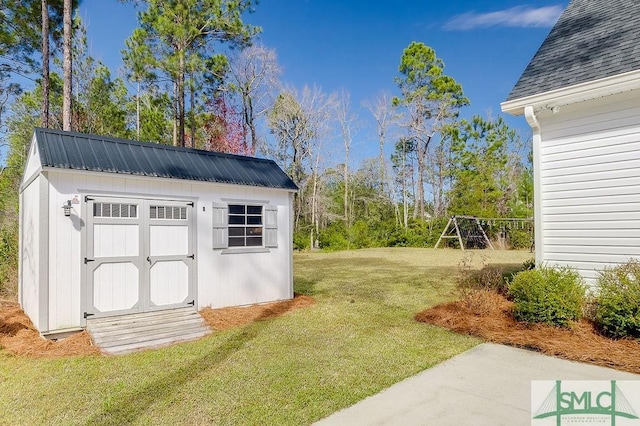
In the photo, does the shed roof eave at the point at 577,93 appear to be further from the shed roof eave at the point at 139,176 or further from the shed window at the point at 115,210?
the shed window at the point at 115,210

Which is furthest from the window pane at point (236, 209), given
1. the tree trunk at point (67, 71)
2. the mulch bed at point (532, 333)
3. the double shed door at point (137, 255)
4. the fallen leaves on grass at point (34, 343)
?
the tree trunk at point (67, 71)

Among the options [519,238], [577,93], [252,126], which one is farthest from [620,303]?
[252,126]

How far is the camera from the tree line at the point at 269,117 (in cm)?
1343

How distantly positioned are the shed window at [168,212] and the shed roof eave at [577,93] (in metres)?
5.21

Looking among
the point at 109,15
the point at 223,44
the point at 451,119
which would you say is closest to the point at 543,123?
the point at 223,44

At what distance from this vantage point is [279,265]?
6.79 meters

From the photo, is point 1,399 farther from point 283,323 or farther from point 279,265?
point 279,265

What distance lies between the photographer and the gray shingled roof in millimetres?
4695

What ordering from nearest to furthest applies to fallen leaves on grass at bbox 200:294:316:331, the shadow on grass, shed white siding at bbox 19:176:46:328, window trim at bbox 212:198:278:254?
the shadow on grass < shed white siding at bbox 19:176:46:328 < fallen leaves on grass at bbox 200:294:316:331 < window trim at bbox 212:198:278:254

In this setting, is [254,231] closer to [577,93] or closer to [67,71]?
[577,93]

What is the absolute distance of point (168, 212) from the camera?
18.1ft

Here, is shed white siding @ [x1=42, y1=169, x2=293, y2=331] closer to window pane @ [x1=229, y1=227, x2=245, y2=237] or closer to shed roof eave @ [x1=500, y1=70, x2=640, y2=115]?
window pane @ [x1=229, y1=227, x2=245, y2=237]

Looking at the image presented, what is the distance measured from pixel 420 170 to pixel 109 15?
59.5 feet

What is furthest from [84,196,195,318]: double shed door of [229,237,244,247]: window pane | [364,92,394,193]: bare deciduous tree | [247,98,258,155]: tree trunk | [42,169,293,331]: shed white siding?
[364,92,394,193]: bare deciduous tree
